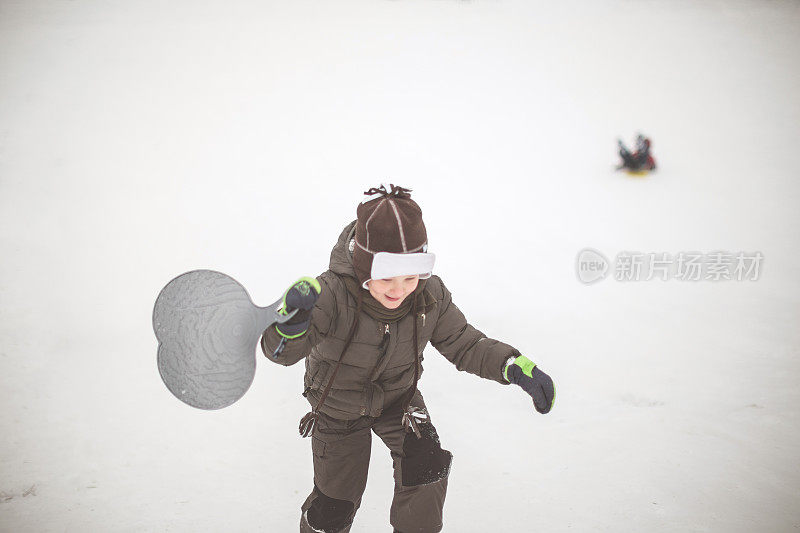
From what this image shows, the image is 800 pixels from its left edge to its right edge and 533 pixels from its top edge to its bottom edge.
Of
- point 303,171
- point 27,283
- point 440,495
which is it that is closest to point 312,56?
point 303,171

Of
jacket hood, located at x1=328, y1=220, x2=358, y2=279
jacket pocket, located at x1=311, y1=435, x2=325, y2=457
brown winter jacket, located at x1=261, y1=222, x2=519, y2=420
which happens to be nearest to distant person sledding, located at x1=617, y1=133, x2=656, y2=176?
brown winter jacket, located at x1=261, y1=222, x2=519, y2=420

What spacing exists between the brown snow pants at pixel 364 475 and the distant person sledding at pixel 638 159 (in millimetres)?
3629

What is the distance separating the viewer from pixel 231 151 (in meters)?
4.29

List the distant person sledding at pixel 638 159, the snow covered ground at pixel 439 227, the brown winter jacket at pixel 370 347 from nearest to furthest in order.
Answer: the brown winter jacket at pixel 370 347, the snow covered ground at pixel 439 227, the distant person sledding at pixel 638 159

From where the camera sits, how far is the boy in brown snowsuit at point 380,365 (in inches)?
48.5

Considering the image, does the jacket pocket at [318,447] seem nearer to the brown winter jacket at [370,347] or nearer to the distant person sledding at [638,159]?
the brown winter jacket at [370,347]

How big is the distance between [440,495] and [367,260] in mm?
611

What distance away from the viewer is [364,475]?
4.58ft

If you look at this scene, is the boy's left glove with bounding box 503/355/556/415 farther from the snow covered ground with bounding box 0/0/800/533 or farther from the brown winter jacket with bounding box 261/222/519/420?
the snow covered ground with bounding box 0/0/800/533

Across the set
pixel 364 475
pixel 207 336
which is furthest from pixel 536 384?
pixel 207 336

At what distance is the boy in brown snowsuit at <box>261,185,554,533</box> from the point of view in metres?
1.23

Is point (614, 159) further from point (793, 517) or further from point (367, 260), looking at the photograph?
point (367, 260)

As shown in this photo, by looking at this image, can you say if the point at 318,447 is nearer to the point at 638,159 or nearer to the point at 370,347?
the point at 370,347

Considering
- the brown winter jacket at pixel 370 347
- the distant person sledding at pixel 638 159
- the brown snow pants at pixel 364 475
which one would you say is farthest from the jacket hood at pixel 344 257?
the distant person sledding at pixel 638 159
